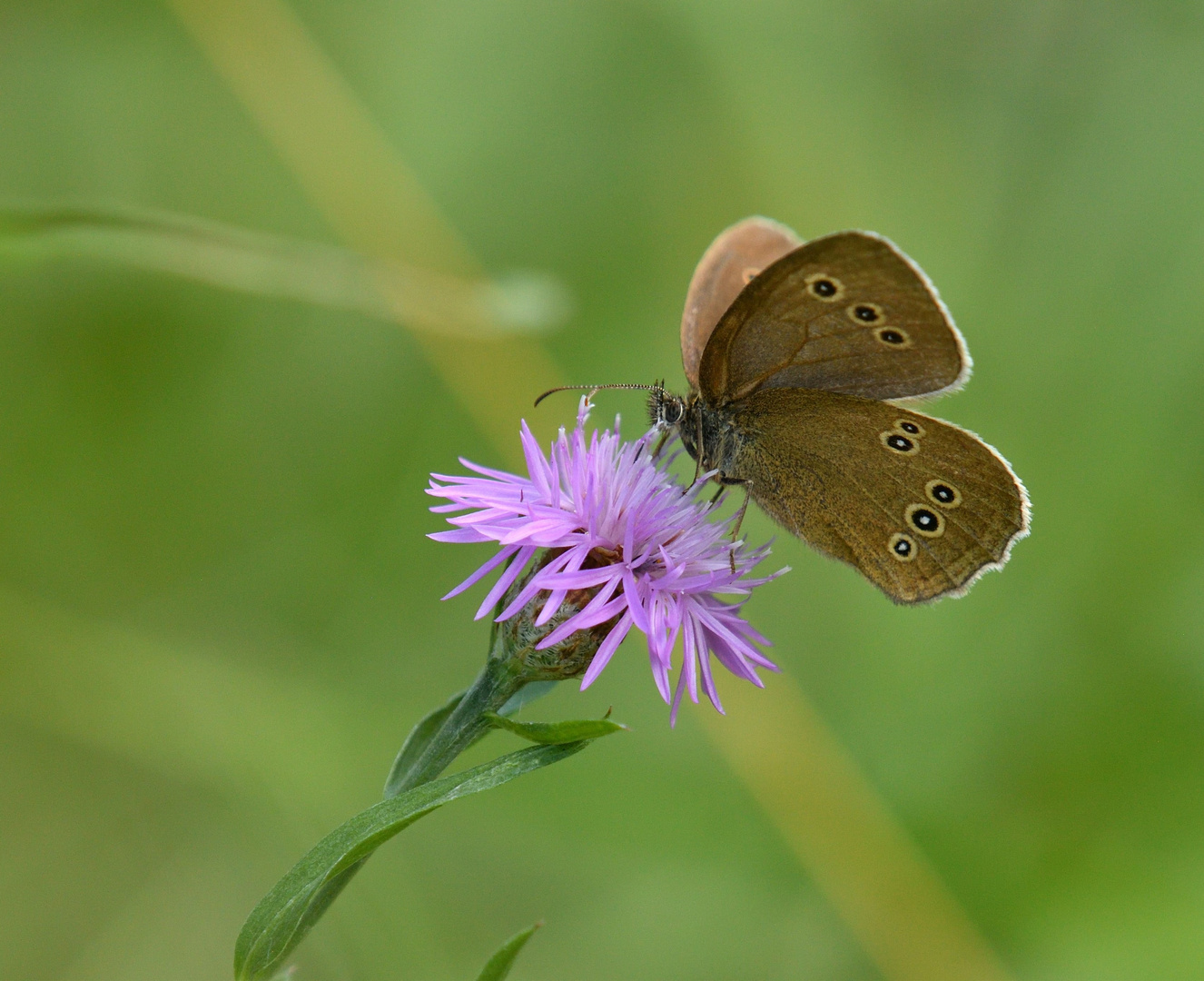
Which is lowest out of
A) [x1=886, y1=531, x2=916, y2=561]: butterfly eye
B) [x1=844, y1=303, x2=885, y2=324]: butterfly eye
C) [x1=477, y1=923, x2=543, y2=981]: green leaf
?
[x1=477, y1=923, x2=543, y2=981]: green leaf

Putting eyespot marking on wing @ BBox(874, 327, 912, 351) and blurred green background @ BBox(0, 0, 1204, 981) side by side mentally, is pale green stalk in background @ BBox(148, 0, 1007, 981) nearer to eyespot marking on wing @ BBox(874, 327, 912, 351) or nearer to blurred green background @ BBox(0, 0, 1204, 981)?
blurred green background @ BBox(0, 0, 1204, 981)

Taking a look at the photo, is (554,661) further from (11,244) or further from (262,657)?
(262,657)

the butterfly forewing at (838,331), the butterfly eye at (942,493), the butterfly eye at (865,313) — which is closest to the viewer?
the butterfly forewing at (838,331)

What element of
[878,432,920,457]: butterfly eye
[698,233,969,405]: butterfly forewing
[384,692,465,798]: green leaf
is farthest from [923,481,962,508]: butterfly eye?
[384,692,465,798]: green leaf

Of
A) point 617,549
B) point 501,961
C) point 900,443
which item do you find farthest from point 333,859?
point 900,443

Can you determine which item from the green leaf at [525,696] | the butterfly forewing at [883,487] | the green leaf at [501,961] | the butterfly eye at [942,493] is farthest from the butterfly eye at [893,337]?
the green leaf at [501,961]

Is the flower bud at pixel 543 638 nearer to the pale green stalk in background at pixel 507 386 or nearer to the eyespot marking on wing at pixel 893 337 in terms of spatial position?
the eyespot marking on wing at pixel 893 337

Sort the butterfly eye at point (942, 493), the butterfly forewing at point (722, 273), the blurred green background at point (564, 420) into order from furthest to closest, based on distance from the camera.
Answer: the blurred green background at point (564, 420) < the butterfly forewing at point (722, 273) < the butterfly eye at point (942, 493)
